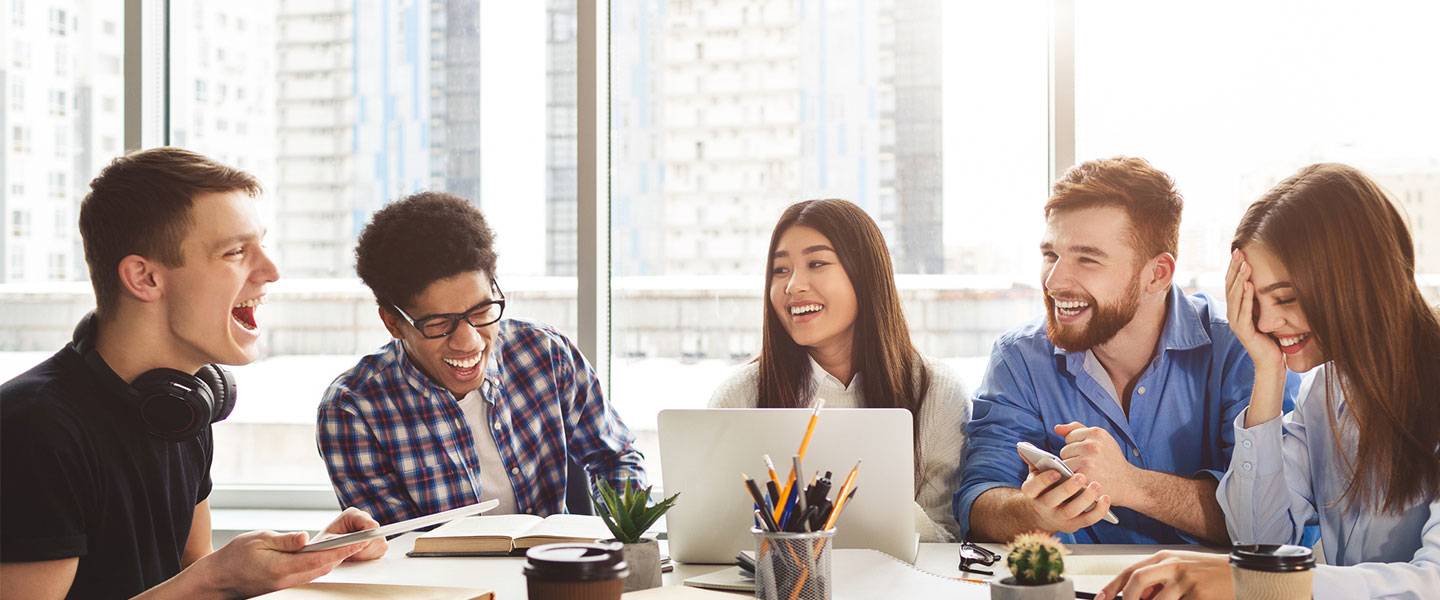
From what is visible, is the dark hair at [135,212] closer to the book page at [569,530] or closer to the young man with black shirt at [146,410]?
the young man with black shirt at [146,410]

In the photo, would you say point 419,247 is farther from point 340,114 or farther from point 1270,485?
point 1270,485

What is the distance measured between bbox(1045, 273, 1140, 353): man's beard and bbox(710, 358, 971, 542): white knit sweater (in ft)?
0.80

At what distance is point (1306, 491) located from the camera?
186 cm

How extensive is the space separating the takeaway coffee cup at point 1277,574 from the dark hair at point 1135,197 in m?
1.24

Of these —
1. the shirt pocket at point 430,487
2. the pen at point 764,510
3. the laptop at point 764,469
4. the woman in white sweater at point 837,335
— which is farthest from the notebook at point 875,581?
the shirt pocket at point 430,487

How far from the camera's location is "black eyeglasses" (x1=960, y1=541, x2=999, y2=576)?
5.50 ft

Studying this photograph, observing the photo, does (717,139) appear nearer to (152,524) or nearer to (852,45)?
(852,45)

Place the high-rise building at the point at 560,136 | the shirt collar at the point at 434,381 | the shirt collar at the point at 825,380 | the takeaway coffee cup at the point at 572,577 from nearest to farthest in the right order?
the takeaway coffee cup at the point at 572,577 < the shirt collar at the point at 434,381 < the shirt collar at the point at 825,380 < the high-rise building at the point at 560,136

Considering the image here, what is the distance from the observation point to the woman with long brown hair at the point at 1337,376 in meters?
1.70

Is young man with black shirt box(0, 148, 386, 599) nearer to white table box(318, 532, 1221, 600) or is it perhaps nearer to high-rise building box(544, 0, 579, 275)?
white table box(318, 532, 1221, 600)

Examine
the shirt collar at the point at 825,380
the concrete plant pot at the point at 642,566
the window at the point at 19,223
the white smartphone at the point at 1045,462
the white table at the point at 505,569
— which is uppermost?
the window at the point at 19,223

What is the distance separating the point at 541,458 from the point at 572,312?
0.86 metres

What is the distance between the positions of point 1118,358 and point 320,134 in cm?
248

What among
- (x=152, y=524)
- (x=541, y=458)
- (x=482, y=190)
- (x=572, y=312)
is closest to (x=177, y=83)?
(x=482, y=190)
